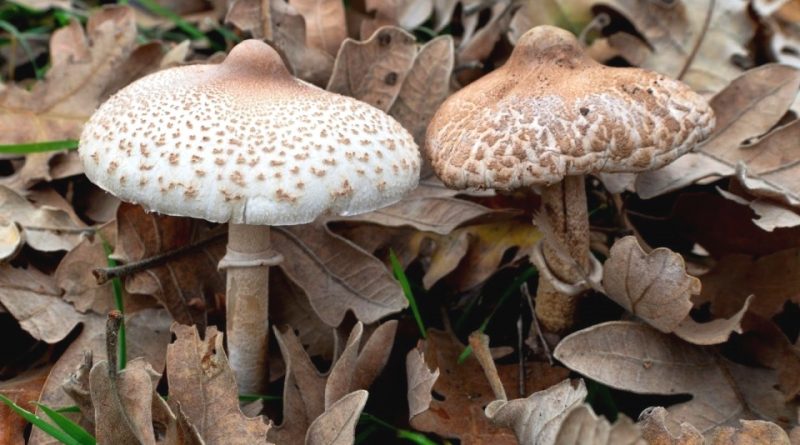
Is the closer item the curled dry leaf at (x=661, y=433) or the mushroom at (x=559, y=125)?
the curled dry leaf at (x=661, y=433)

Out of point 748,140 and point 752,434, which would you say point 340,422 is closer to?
point 752,434

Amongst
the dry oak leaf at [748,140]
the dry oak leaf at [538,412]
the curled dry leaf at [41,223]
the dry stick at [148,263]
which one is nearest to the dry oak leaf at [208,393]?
the dry stick at [148,263]

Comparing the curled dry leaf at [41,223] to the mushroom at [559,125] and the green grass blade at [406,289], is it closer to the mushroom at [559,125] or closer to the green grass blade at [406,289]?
the green grass blade at [406,289]

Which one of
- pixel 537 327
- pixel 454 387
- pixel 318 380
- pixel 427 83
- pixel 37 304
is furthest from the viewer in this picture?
pixel 427 83

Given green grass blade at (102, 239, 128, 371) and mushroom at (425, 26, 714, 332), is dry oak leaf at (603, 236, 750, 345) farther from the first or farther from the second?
green grass blade at (102, 239, 128, 371)

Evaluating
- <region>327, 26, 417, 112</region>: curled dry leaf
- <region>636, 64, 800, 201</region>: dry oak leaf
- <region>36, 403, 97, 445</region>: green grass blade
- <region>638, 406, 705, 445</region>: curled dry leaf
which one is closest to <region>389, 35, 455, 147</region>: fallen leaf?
<region>327, 26, 417, 112</region>: curled dry leaf

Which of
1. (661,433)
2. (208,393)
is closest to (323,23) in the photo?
(208,393)
